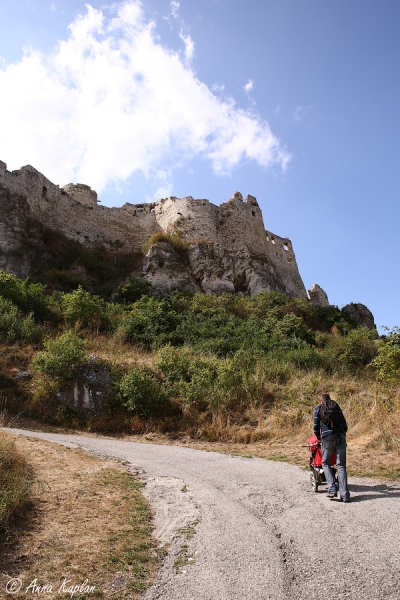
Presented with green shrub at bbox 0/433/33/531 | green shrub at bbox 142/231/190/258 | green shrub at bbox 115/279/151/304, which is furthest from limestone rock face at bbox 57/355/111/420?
green shrub at bbox 142/231/190/258

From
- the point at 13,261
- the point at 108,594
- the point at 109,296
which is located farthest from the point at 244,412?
the point at 13,261

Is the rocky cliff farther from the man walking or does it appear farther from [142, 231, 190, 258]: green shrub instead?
the man walking

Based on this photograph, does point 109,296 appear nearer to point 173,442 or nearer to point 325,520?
point 173,442

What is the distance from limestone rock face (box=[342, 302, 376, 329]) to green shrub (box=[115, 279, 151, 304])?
622 inches

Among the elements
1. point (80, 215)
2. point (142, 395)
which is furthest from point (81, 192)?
point (142, 395)

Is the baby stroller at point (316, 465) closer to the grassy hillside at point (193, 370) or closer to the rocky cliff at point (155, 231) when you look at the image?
the grassy hillside at point (193, 370)

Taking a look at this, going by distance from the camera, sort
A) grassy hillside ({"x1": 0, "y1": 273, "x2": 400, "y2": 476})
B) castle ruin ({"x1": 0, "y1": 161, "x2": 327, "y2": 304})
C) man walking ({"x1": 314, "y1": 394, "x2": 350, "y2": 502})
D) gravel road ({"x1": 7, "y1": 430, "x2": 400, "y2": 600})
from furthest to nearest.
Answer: castle ruin ({"x1": 0, "y1": 161, "x2": 327, "y2": 304}) < grassy hillside ({"x1": 0, "y1": 273, "x2": 400, "y2": 476}) < man walking ({"x1": 314, "y1": 394, "x2": 350, "y2": 502}) < gravel road ({"x1": 7, "y1": 430, "x2": 400, "y2": 600})

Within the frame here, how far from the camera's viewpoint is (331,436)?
527cm

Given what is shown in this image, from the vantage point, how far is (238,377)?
11.5m

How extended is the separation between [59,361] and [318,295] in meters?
→ 28.4

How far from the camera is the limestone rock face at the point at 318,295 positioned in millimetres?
35406

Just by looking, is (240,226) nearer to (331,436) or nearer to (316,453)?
(316,453)

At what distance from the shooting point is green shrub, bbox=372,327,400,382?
10.1 metres

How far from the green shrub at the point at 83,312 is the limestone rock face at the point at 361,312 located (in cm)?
1943
